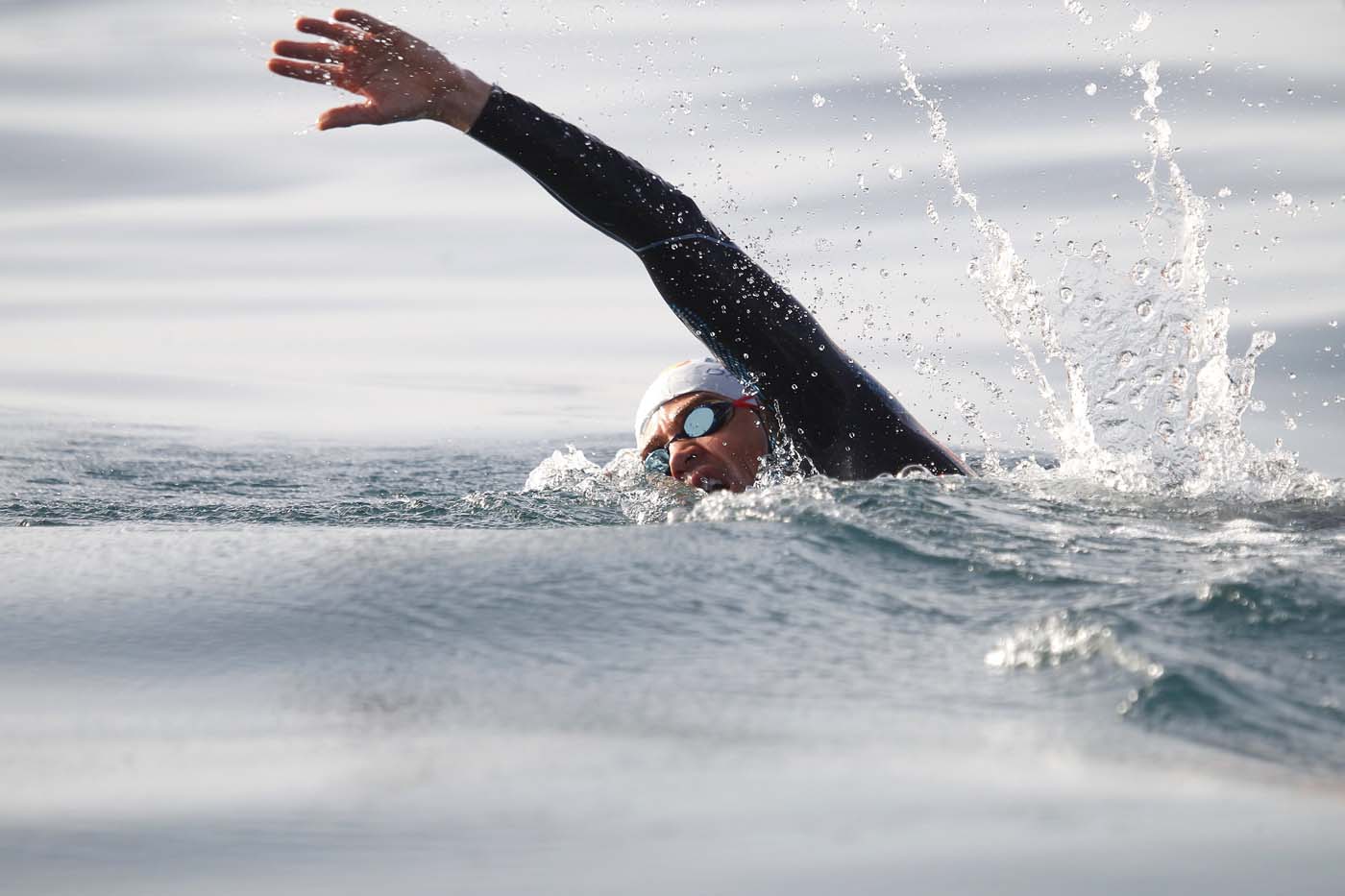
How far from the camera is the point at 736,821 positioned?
4.56ft

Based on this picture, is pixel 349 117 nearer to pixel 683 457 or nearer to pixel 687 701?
pixel 683 457

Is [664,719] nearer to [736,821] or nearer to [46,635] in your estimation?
[736,821]

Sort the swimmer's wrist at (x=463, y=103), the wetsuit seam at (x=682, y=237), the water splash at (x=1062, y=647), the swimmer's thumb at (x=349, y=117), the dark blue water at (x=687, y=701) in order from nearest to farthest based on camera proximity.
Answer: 1. the dark blue water at (x=687, y=701)
2. the water splash at (x=1062, y=647)
3. the swimmer's thumb at (x=349, y=117)
4. the swimmer's wrist at (x=463, y=103)
5. the wetsuit seam at (x=682, y=237)

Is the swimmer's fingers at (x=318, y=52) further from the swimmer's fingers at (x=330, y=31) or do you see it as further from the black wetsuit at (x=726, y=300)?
the black wetsuit at (x=726, y=300)

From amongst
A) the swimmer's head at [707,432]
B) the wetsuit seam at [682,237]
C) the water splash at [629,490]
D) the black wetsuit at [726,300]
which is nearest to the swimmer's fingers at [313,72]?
the black wetsuit at [726,300]

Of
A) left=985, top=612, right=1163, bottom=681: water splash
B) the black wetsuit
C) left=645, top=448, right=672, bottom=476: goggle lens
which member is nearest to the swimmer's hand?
the black wetsuit

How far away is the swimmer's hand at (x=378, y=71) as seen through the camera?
355 centimetres

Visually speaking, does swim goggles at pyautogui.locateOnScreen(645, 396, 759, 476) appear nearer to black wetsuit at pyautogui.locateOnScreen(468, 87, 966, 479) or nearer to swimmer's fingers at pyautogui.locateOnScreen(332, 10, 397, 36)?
black wetsuit at pyautogui.locateOnScreen(468, 87, 966, 479)

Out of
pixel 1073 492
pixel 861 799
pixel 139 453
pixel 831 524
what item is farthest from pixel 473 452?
pixel 861 799

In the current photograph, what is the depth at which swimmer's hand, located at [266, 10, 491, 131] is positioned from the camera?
140 inches

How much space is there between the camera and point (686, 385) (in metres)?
4.91

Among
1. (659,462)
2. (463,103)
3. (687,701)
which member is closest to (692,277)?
→ (463,103)

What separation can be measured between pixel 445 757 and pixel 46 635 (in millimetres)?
1107

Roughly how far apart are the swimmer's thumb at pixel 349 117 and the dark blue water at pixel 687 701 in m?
1.12
